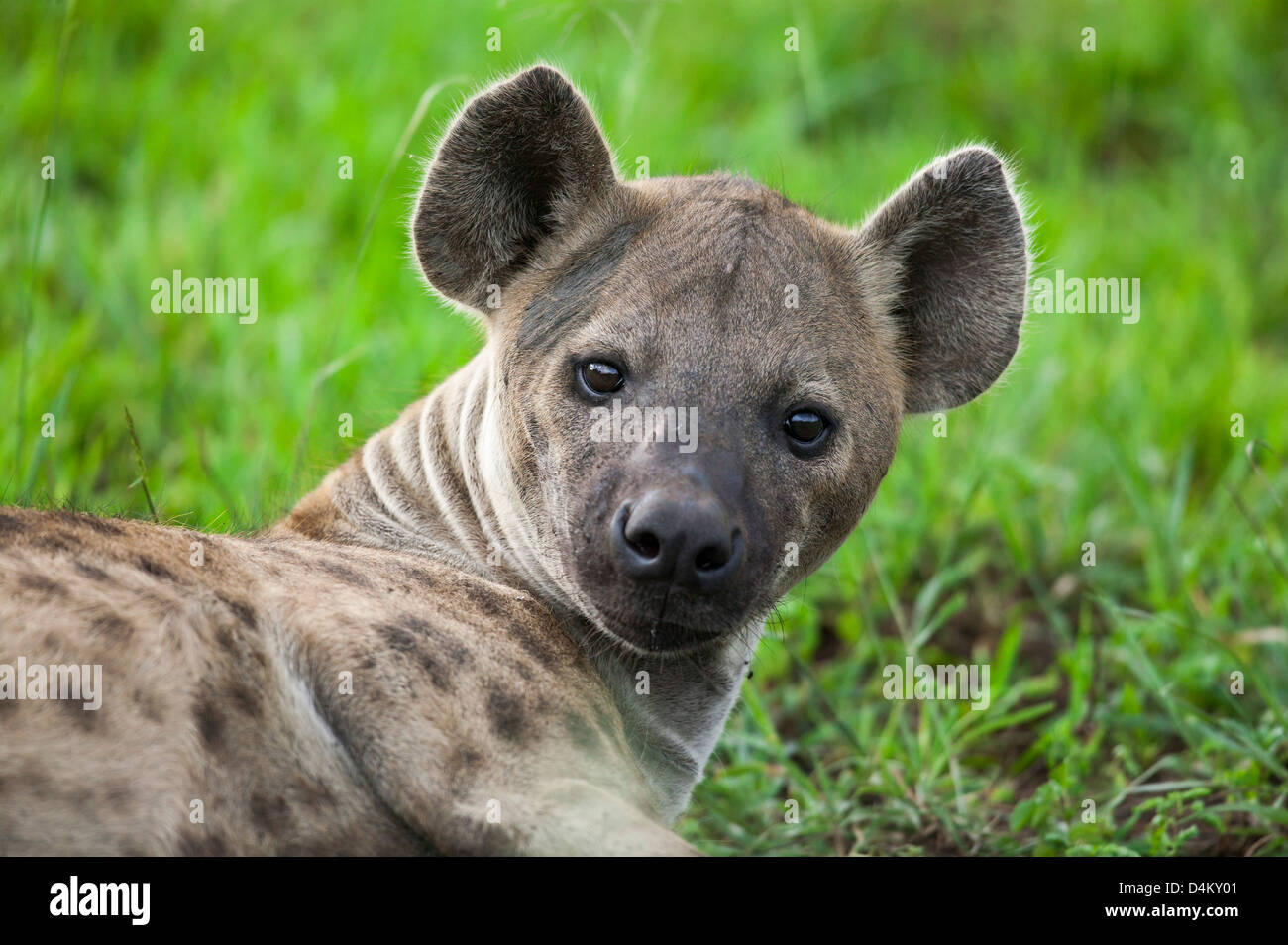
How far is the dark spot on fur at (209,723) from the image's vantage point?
2.87 meters

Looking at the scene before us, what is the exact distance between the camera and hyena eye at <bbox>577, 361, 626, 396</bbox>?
12.1 ft

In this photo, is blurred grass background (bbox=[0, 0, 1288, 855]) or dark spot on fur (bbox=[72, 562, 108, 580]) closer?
dark spot on fur (bbox=[72, 562, 108, 580])

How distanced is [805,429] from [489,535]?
934mm

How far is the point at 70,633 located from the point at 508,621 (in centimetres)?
103

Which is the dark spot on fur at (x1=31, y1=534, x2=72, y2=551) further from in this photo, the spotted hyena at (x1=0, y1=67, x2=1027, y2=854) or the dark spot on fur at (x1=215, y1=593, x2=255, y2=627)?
the dark spot on fur at (x1=215, y1=593, x2=255, y2=627)

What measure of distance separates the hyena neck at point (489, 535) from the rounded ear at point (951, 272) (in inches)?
41.5

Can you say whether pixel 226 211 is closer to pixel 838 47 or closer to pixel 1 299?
pixel 1 299

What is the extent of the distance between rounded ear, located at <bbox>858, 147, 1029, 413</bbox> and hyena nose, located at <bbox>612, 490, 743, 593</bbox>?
1.22 meters

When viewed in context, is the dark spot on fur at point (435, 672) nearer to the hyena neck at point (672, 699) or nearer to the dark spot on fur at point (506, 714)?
the dark spot on fur at point (506, 714)

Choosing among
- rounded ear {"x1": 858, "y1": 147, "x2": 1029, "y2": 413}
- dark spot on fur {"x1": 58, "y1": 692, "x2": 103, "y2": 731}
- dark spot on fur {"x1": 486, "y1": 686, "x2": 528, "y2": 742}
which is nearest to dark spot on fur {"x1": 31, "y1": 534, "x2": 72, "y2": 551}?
dark spot on fur {"x1": 58, "y1": 692, "x2": 103, "y2": 731}

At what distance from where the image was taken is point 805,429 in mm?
3732

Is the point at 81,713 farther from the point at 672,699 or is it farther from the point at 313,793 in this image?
the point at 672,699

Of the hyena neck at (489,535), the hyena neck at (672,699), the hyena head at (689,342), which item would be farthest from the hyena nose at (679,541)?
the hyena neck at (672,699)

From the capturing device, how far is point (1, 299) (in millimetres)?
6211
